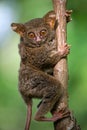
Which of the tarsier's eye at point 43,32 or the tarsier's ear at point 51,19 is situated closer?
the tarsier's ear at point 51,19

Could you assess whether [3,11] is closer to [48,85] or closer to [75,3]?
[75,3]

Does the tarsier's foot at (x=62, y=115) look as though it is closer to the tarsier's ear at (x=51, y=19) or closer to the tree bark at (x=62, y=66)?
the tree bark at (x=62, y=66)

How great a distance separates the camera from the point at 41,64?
5359 mm

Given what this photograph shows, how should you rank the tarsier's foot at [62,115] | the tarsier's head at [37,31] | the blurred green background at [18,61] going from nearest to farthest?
the tarsier's foot at [62,115], the tarsier's head at [37,31], the blurred green background at [18,61]

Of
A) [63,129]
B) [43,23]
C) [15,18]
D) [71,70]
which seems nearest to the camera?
[63,129]

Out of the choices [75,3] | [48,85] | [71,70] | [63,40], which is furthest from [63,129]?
[75,3]

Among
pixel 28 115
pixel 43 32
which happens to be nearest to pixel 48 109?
pixel 28 115

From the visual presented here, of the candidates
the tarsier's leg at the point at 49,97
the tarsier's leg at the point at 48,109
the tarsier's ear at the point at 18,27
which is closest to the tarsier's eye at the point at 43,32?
the tarsier's ear at the point at 18,27

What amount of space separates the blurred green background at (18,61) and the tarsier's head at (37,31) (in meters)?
1.64

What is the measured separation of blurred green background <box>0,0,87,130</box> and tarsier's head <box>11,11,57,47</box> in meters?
1.64

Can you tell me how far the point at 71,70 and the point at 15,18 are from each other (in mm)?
1119

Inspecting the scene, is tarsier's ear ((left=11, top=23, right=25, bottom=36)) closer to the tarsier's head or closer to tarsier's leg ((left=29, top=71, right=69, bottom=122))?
the tarsier's head

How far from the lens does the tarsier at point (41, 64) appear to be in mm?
5117

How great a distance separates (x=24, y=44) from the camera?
5.49 m
